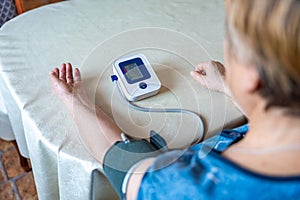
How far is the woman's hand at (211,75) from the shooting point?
3.43 ft

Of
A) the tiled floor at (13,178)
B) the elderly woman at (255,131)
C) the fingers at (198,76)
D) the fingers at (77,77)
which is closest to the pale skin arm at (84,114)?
the fingers at (77,77)

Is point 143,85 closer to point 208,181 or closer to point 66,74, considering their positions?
point 66,74

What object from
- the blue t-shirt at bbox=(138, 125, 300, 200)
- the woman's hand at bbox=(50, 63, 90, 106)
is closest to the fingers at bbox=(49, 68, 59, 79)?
the woman's hand at bbox=(50, 63, 90, 106)

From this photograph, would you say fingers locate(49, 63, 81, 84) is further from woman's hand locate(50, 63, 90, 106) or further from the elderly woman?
the elderly woman

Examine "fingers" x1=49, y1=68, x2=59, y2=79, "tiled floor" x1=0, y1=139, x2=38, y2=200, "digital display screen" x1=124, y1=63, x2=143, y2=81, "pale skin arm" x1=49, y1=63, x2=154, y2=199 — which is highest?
"fingers" x1=49, y1=68, x2=59, y2=79

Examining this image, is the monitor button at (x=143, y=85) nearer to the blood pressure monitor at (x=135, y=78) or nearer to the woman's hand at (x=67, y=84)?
the blood pressure monitor at (x=135, y=78)

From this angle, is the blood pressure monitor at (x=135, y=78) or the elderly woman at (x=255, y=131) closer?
the elderly woman at (x=255, y=131)

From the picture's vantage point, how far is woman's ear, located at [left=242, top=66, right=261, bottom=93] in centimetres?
59

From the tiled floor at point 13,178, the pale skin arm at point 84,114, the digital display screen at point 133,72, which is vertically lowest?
the tiled floor at point 13,178

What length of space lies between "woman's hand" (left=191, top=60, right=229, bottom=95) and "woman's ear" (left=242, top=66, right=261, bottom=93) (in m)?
0.42

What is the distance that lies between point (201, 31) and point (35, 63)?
483mm

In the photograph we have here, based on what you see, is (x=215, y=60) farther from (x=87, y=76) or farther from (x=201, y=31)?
(x=87, y=76)

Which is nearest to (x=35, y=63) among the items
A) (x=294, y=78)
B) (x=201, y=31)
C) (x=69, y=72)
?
(x=69, y=72)

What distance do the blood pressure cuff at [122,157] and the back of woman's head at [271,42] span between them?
1.18ft
